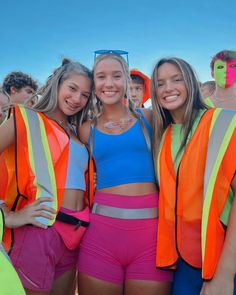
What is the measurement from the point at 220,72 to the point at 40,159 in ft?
11.6

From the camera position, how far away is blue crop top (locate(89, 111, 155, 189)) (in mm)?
2684

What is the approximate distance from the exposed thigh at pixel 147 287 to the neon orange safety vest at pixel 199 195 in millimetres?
188

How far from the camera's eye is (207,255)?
2.12m

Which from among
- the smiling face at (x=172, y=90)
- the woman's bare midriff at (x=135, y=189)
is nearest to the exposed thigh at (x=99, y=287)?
the woman's bare midriff at (x=135, y=189)

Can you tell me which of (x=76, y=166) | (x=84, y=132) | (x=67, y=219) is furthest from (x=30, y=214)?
(x=84, y=132)

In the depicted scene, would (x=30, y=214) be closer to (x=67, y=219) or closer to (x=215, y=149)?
(x=67, y=219)

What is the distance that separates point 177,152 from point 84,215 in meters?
0.91

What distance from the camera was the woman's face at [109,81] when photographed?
9.81 feet

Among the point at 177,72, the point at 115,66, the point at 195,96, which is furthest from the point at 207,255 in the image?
the point at 115,66

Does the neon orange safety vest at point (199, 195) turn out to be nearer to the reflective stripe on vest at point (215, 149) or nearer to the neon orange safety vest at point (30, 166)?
the reflective stripe on vest at point (215, 149)

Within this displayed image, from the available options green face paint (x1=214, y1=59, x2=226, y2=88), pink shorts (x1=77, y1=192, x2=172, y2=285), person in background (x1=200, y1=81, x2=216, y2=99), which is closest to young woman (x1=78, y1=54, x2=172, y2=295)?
pink shorts (x1=77, y1=192, x2=172, y2=285)

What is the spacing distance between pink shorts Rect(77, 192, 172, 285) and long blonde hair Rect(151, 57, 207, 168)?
1.59 feet

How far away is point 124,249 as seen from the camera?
2.53m

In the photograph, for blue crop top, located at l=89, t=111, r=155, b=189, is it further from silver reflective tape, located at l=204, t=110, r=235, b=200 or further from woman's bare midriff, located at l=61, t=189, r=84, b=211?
silver reflective tape, located at l=204, t=110, r=235, b=200
